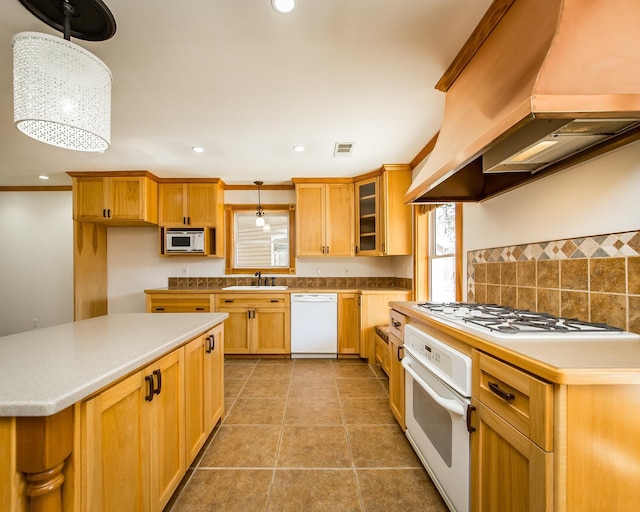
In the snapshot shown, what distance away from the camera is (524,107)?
81 centimetres

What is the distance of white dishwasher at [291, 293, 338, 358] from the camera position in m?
3.57

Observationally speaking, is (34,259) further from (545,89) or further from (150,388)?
(545,89)

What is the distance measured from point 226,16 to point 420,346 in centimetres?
191

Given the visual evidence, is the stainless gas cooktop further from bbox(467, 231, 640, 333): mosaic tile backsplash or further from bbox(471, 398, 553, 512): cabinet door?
bbox(471, 398, 553, 512): cabinet door

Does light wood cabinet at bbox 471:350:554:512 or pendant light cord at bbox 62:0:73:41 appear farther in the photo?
pendant light cord at bbox 62:0:73:41

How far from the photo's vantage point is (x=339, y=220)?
3.84 m

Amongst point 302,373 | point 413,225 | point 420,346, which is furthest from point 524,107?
point 302,373

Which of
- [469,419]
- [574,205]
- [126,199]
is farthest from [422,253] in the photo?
[126,199]

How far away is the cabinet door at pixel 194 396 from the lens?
151 cm

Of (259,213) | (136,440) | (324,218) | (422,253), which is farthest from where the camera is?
(259,213)

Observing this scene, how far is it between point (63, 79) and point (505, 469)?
7.05 ft

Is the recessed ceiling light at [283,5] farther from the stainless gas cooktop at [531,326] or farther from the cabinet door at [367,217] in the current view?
the cabinet door at [367,217]

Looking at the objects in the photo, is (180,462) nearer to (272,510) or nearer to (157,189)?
(272,510)

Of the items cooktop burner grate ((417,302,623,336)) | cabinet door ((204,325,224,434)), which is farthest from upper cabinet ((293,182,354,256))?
cooktop burner grate ((417,302,623,336))
